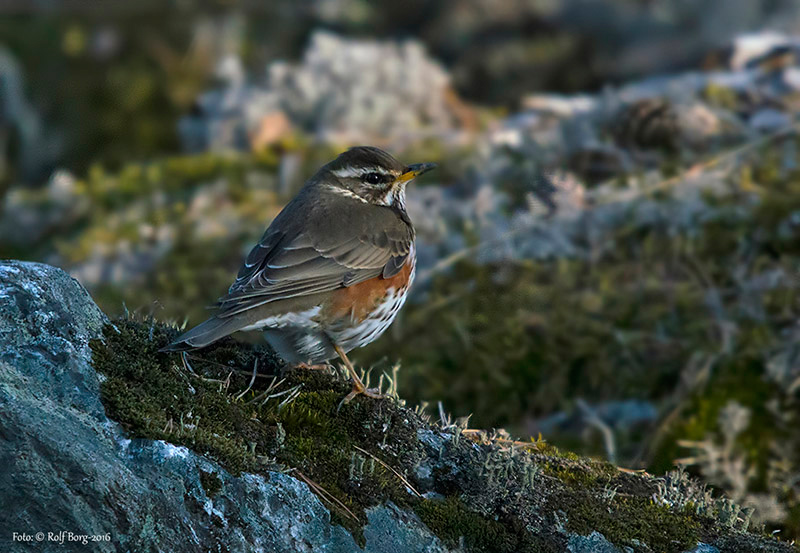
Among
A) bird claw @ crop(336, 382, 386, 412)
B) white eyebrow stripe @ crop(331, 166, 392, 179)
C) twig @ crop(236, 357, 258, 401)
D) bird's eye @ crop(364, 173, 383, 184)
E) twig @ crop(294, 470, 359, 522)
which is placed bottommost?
twig @ crop(294, 470, 359, 522)

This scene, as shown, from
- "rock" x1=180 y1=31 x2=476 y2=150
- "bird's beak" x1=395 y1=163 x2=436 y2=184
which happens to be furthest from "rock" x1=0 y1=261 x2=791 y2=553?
"rock" x1=180 y1=31 x2=476 y2=150

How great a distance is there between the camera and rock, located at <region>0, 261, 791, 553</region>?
3.51m

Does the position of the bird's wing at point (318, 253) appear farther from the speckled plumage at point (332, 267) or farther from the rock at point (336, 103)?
the rock at point (336, 103)

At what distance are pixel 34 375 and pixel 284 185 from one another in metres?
8.11

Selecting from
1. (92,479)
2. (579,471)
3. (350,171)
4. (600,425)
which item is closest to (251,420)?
(92,479)

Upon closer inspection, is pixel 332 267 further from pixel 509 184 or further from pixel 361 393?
pixel 509 184

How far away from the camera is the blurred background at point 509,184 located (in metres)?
8.24

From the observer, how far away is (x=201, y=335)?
15.1 feet

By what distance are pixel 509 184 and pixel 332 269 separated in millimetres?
5133

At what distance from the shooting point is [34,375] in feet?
12.7

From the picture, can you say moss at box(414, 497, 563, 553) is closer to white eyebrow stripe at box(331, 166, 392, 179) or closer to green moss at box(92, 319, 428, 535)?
green moss at box(92, 319, 428, 535)

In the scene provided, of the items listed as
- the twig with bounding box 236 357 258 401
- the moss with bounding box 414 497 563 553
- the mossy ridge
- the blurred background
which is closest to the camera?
the mossy ridge

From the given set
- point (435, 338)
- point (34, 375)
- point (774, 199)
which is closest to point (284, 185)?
point (435, 338)

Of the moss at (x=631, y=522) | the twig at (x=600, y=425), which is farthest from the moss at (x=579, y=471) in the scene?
the twig at (x=600, y=425)
